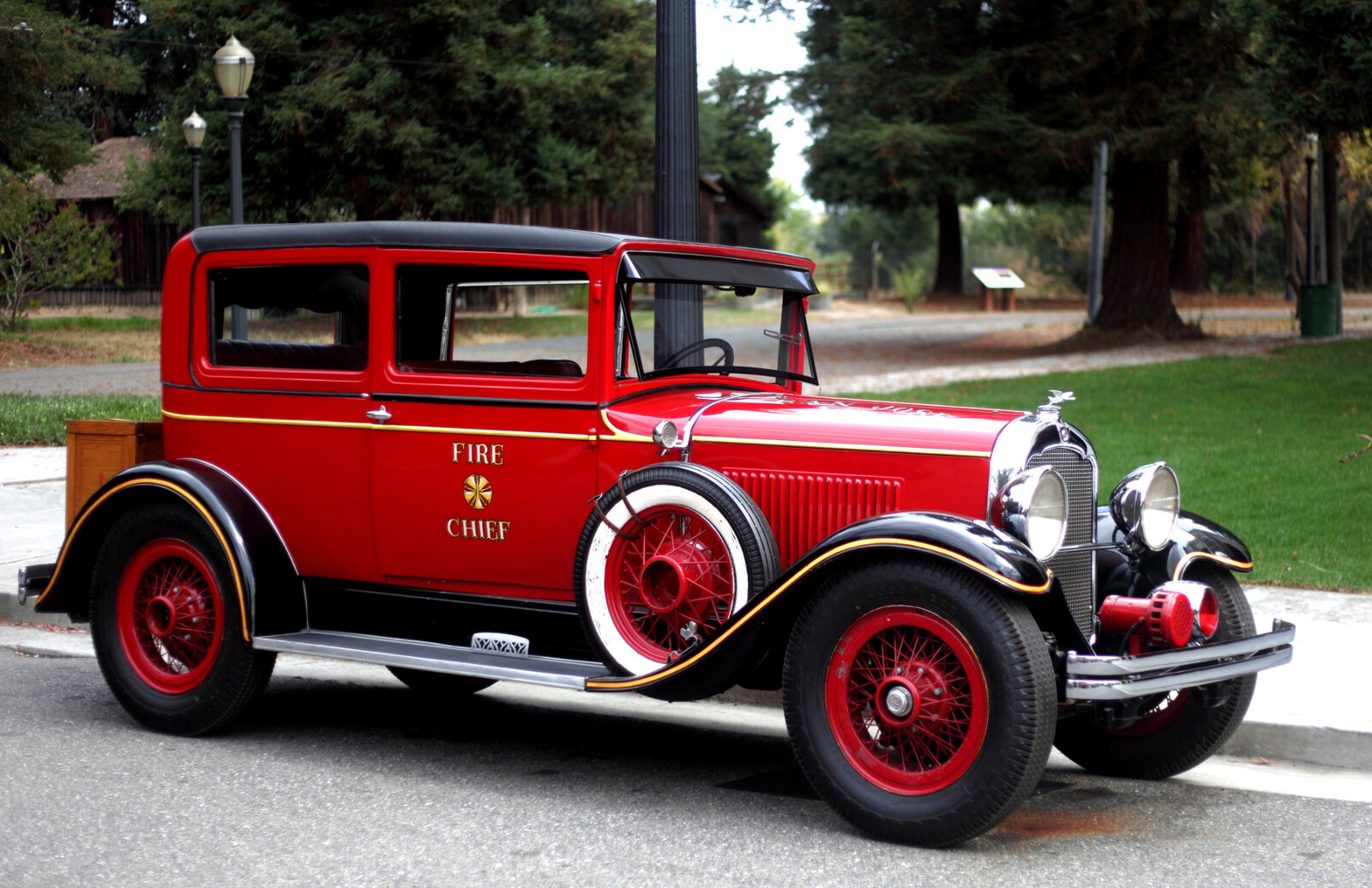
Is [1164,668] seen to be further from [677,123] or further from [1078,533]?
[677,123]

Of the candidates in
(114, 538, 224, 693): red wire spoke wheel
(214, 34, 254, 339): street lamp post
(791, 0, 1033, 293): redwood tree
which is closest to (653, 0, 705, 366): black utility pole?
(114, 538, 224, 693): red wire spoke wheel

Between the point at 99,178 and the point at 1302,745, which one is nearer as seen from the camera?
the point at 1302,745

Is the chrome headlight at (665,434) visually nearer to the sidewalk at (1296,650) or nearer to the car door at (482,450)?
the car door at (482,450)

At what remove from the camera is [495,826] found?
439 centimetres

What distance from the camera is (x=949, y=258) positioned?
46250mm

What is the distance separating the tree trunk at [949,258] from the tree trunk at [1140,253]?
850 inches

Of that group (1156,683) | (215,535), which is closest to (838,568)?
(1156,683)

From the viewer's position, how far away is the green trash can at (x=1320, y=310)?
76.3 feet

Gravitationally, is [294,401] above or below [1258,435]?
above

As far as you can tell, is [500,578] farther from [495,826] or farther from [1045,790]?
[1045,790]

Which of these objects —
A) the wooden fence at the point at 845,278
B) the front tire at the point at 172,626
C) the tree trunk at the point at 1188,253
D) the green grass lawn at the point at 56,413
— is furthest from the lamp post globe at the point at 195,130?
the wooden fence at the point at 845,278

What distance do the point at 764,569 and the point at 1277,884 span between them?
1.75 metres

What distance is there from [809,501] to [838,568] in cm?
53

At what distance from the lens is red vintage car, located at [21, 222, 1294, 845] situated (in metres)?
4.16
